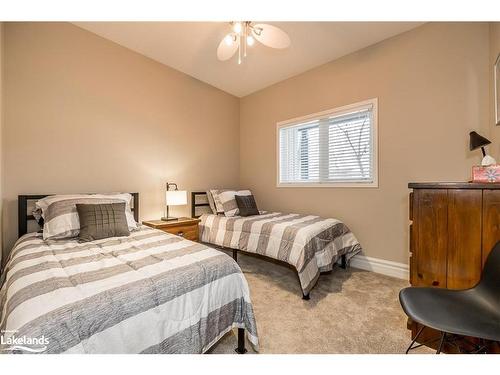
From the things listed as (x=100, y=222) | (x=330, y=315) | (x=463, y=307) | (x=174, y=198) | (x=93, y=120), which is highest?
(x=93, y=120)

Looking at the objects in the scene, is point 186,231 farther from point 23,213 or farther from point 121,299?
point 121,299

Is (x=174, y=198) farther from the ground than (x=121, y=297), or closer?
farther from the ground

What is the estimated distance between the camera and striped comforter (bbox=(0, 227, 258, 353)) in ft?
2.59

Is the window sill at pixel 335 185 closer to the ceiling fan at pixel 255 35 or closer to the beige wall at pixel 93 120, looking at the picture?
the beige wall at pixel 93 120

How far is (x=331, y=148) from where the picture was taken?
3135 millimetres

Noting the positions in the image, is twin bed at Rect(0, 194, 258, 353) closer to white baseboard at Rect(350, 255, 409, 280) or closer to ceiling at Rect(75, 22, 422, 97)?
white baseboard at Rect(350, 255, 409, 280)

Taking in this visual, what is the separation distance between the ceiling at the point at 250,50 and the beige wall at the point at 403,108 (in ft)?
0.73

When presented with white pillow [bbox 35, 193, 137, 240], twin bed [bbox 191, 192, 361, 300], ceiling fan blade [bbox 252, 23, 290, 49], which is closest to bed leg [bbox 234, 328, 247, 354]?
twin bed [bbox 191, 192, 361, 300]

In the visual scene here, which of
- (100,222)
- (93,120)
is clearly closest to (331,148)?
(100,222)

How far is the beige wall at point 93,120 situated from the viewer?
2135 mm

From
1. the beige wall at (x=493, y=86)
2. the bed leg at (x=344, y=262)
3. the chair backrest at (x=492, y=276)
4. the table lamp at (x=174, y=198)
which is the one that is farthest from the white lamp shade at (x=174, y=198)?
the beige wall at (x=493, y=86)

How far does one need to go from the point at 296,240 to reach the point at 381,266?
4.14 ft
